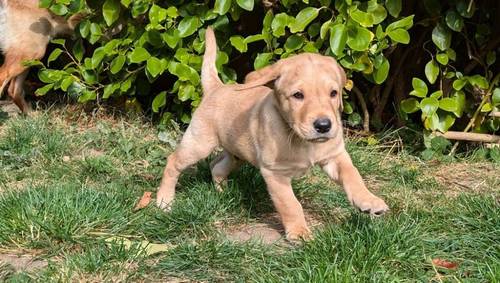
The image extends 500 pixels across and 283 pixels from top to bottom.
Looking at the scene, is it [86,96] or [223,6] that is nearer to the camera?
[223,6]

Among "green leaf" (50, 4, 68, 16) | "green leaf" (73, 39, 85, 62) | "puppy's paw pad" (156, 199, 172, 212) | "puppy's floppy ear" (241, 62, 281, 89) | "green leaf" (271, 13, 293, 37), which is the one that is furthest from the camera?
"green leaf" (73, 39, 85, 62)

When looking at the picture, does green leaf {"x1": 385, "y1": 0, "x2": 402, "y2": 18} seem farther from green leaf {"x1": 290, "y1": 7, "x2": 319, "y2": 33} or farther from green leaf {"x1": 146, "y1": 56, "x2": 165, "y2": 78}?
green leaf {"x1": 146, "y1": 56, "x2": 165, "y2": 78}

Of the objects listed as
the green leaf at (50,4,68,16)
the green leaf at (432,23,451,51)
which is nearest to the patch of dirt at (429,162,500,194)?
the green leaf at (432,23,451,51)

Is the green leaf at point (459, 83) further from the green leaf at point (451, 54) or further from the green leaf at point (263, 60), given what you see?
the green leaf at point (263, 60)

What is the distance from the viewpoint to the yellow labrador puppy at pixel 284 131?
10.9 ft

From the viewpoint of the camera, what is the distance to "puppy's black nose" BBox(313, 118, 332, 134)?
10.5 feet

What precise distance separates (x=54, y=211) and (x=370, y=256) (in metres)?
1.53

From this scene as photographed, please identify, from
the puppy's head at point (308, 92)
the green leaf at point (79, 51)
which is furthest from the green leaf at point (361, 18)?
the green leaf at point (79, 51)

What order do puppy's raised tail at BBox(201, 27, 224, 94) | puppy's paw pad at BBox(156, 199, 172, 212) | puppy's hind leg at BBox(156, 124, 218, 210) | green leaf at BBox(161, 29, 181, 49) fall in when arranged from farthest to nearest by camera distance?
green leaf at BBox(161, 29, 181, 49)
puppy's raised tail at BBox(201, 27, 224, 94)
puppy's hind leg at BBox(156, 124, 218, 210)
puppy's paw pad at BBox(156, 199, 172, 212)

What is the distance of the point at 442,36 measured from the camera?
190 inches

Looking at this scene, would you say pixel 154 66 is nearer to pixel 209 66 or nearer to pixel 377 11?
pixel 209 66

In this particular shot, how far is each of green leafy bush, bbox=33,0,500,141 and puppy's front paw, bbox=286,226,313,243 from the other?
1.40 m

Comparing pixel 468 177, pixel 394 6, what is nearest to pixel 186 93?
pixel 394 6

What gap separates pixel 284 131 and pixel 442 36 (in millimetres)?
1792
